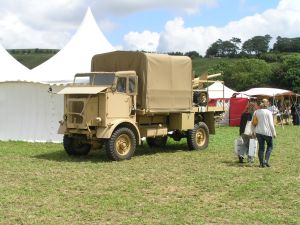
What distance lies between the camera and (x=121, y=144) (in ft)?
42.2

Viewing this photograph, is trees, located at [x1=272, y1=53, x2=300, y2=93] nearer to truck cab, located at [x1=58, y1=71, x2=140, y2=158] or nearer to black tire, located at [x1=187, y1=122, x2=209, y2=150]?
black tire, located at [x1=187, y1=122, x2=209, y2=150]

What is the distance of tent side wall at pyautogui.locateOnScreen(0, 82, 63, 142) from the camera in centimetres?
1714

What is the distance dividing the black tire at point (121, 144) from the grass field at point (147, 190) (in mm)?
245

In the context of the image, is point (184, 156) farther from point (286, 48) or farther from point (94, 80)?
point (286, 48)

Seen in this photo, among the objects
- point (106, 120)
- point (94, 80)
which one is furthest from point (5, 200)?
point (94, 80)

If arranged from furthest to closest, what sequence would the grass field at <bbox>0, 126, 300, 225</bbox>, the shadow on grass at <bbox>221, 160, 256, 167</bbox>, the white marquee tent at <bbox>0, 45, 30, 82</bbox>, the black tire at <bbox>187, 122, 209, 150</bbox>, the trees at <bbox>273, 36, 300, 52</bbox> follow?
the trees at <bbox>273, 36, 300, 52</bbox>
the white marquee tent at <bbox>0, 45, 30, 82</bbox>
the black tire at <bbox>187, 122, 209, 150</bbox>
the shadow on grass at <bbox>221, 160, 256, 167</bbox>
the grass field at <bbox>0, 126, 300, 225</bbox>

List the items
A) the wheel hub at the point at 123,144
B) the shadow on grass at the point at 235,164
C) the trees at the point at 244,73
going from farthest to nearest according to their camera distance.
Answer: the trees at the point at 244,73 → the wheel hub at the point at 123,144 → the shadow on grass at the point at 235,164

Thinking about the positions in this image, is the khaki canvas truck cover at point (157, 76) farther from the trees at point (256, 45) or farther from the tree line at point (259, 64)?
the trees at point (256, 45)

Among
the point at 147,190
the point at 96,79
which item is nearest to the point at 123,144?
the point at 96,79

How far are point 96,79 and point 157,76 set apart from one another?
174cm

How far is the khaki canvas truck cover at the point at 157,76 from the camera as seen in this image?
1345cm

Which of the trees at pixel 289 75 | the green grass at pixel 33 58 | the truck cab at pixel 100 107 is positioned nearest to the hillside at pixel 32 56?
the green grass at pixel 33 58

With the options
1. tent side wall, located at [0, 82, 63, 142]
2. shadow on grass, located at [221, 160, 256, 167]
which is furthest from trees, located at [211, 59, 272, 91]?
shadow on grass, located at [221, 160, 256, 167]

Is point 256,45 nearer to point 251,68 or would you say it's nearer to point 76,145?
point 251,68
